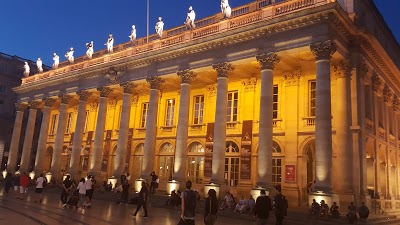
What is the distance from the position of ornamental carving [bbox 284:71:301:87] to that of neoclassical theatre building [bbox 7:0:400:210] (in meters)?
0.07

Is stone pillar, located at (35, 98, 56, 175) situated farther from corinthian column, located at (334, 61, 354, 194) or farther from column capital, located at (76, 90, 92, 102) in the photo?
corinthian column, located at (334, 61, 354, 194)

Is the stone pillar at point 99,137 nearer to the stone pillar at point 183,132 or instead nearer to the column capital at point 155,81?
the column capital at point 155,81

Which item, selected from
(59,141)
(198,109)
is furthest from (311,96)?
(59,141)

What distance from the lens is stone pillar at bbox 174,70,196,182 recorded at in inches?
880

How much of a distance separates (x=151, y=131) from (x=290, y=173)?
9.59 meters

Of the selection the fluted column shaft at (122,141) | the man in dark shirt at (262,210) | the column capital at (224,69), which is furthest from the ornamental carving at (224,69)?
the man in dark shirt at (262,210)

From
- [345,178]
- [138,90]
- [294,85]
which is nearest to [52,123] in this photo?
[138,90]

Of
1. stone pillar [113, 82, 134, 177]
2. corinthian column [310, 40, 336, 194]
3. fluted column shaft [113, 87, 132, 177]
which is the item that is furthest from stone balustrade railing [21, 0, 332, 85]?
fluted column shaft [113, 87, 132, 177]

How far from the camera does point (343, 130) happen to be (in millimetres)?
19141

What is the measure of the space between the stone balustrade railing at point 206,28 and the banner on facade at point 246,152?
21.8 feet

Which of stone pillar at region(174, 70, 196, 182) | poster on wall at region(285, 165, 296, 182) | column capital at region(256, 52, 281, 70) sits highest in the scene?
column capital at region(256, 52, 281, 70)

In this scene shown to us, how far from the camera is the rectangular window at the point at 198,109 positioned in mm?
27422

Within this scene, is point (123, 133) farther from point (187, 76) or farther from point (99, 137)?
point (187, 76)

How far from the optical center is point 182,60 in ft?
79.8
